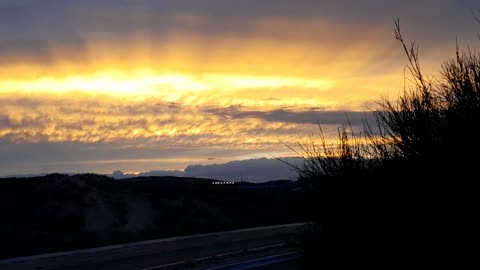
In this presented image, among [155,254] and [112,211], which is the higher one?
[112,211]

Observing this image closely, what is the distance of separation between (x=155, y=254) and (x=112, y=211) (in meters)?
23.9

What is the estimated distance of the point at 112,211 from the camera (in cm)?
4878

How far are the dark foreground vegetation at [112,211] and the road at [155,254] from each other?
20.1 feet

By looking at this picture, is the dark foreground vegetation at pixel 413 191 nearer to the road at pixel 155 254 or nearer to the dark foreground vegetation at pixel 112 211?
the road at pixel 155 254

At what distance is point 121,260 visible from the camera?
23922 mm

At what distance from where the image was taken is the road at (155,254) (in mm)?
22594

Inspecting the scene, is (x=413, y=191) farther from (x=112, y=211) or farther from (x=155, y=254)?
(x=112, y=211)

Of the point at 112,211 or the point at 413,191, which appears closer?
the point at 413,191

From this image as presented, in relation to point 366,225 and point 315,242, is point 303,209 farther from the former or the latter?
point 366,225

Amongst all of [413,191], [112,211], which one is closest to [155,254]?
[413,191]

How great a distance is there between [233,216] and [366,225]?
39808 mm

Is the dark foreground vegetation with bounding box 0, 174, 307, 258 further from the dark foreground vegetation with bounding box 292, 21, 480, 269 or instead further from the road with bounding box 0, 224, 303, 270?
the dark foreground vegetation with bounding box 292, 21, 480, 269

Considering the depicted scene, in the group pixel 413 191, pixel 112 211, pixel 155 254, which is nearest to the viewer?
pixel 413 191

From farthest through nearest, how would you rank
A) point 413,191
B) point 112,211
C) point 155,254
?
1. point 112,211
2. point 155,254
3. point 413,191
